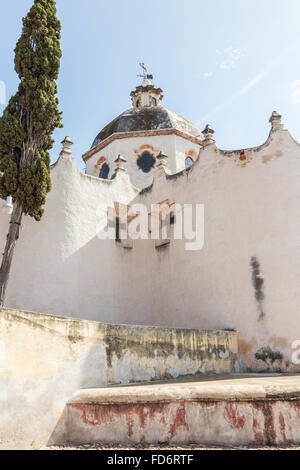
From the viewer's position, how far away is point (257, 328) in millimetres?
10727

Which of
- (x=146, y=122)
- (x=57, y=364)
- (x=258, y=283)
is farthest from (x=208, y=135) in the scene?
(x=57, y=364)

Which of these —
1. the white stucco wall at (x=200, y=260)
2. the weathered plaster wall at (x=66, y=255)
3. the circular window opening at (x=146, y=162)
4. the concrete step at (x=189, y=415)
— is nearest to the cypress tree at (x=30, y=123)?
the weathered plaster wall at (x=66, y=255)

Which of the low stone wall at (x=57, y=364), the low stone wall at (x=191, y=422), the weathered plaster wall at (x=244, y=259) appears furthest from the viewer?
the weathered plaster wall at (x=244, y=259)

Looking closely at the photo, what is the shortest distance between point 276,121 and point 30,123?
23.1 ft

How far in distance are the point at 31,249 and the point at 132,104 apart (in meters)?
14.1

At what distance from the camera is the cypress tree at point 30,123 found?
33.7ft

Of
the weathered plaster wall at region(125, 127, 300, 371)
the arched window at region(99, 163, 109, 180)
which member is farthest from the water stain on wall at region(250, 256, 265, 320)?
the arched window at region(99, 163, 109, 180)

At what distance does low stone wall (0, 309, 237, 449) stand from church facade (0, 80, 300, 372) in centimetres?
322

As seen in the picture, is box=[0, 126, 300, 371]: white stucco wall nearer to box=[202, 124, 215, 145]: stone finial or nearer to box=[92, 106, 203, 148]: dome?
box=[202, 124, 215, 145]: stone finial

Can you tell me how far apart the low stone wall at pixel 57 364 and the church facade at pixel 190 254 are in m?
3.22

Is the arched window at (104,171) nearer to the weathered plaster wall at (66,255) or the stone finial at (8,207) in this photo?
the weathered plaster wall at (66,255)

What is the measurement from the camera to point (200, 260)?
12383mm
